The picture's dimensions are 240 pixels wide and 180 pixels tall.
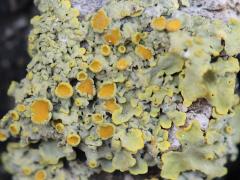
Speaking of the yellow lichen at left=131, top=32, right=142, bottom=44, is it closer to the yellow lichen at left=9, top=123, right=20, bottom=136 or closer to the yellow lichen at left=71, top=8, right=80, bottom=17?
the yellow lichen at left=71, top=8, right=80, bottom=17

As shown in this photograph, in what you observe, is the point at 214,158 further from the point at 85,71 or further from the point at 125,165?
the point at 85,71

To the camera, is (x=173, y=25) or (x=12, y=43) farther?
(x=12, y=43)

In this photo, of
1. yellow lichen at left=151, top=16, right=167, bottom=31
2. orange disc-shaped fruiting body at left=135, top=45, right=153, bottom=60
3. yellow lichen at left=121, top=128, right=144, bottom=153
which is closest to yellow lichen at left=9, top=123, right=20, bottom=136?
yellow lichen at left=121, top=128, right=144, bottom=153

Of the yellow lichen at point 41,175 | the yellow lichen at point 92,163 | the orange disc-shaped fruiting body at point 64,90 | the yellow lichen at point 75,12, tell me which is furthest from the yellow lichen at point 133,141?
the yellow lichen at point 75,12

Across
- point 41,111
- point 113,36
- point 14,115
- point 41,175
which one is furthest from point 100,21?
point 41,175

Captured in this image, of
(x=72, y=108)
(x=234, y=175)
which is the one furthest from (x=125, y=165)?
(x=234, y=175)

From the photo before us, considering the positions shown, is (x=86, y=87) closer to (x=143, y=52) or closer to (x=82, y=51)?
(x=82, y=51)

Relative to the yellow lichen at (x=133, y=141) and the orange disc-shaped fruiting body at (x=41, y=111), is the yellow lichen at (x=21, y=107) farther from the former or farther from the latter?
the yellow lichen at (x=133, y=141)
